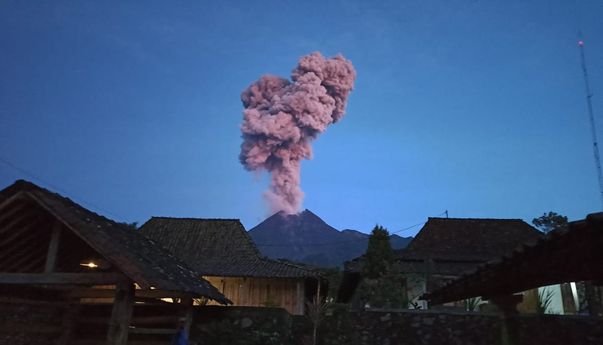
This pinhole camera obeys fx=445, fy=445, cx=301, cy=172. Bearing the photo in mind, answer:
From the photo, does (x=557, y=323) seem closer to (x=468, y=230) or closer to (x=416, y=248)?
(x=416, y=248)

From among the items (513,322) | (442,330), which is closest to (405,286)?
(442,330)

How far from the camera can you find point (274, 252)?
11031 centimetres

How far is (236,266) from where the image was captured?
21641mm

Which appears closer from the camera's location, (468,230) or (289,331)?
(289,331)

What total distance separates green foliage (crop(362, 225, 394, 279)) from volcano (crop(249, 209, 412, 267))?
83836 millimetres

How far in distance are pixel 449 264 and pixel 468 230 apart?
4.69m

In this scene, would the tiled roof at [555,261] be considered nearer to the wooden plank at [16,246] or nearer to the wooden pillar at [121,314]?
the wooden pillar at [121,314]

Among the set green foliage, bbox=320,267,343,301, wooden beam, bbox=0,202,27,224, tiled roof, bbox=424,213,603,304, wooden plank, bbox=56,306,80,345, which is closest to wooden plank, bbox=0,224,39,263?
wooden beam, bbox=0,202,27,224

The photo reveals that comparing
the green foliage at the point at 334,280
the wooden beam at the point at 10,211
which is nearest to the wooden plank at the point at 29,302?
the wooden beam at the point at 10,211

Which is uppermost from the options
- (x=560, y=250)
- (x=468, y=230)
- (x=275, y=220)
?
(x=275, y=220)

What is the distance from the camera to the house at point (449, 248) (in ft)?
71.7

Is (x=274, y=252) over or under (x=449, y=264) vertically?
over

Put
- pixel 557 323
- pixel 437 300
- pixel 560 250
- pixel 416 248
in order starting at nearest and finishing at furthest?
1. pixel 560 250
2. pixel 437 300
3. pixel 557 323
4. pixel 416 248

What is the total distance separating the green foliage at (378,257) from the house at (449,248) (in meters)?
0.75
